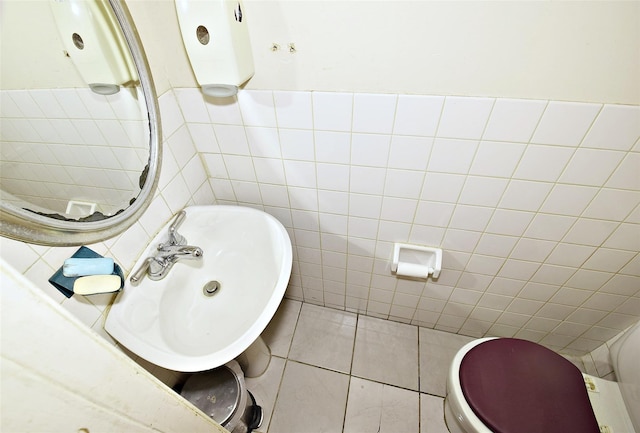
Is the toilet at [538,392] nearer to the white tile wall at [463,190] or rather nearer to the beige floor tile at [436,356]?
the white tile wall at [463,190]

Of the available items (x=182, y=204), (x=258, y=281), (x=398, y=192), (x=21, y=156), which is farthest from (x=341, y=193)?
(x=21, y=156)

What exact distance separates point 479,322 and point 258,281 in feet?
3.47

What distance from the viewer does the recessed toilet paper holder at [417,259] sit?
1.07 m

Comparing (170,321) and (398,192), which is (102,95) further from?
(398,192)

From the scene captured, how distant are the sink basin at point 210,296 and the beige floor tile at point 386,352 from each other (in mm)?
765

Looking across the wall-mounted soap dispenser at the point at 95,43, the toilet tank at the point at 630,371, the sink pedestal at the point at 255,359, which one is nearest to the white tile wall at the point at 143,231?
the wall-mounted soap dispenser at the point at 95,43

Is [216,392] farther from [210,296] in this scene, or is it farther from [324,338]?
[324,338]

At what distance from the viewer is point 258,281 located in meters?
0.98

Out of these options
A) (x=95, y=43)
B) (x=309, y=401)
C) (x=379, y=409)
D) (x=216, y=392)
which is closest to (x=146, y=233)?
(x=95, y=43)

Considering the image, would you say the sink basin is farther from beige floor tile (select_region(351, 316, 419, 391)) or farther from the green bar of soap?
beige floor tile (select_region(351, 316, 419, 391))

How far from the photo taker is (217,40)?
0.66 m

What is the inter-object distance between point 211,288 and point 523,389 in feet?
3.50

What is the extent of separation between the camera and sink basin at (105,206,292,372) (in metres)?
0.71

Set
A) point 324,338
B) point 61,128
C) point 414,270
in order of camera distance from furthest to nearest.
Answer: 1. point 324,338
2. point 414,270
3. point 61,128
